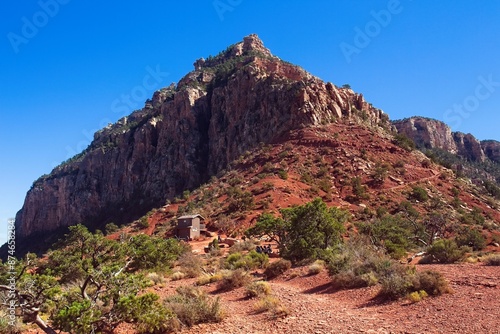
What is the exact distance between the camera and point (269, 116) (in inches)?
2571

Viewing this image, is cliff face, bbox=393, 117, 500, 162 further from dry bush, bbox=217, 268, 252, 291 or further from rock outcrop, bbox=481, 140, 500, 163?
dry bush, bbox=217, 268, 252, 291

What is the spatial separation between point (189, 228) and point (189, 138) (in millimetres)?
42961

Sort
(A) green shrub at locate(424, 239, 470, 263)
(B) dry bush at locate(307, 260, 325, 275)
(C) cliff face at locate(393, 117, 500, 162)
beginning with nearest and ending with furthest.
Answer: (B) dry bush at locate(307, 260, 325, 275) → (A) green shrub at locate(424, 239, 470, 263) → (C) cliff face at locate(393, 117, 500, 162)

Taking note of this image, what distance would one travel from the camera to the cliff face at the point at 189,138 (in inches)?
2491

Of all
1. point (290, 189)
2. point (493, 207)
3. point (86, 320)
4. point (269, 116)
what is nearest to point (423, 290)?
point (86, 320)

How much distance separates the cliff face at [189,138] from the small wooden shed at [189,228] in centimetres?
2530

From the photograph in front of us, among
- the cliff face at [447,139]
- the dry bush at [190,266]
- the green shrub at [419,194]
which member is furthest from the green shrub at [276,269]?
the cliff face at [447,139]

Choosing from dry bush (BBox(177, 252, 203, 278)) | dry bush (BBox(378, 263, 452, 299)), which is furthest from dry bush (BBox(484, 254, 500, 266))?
dry bush (BBox(177, 252, 203, 278))

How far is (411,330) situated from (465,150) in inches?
5606

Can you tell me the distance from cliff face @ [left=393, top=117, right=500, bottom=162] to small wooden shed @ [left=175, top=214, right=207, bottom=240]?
98474mm

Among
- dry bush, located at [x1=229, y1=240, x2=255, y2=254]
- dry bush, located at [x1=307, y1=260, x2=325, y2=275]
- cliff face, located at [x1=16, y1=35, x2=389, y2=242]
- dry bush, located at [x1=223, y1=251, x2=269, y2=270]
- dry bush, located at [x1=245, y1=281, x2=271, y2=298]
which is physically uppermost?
cliff face, located at [x1=16, y1=35, x2=389, y2=242]

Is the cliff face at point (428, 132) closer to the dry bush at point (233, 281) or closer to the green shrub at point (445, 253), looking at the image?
the green shrub at point (445, 253)

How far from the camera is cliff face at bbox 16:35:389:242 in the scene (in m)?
63.3

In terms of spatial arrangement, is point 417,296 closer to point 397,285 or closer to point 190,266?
point 397,285
